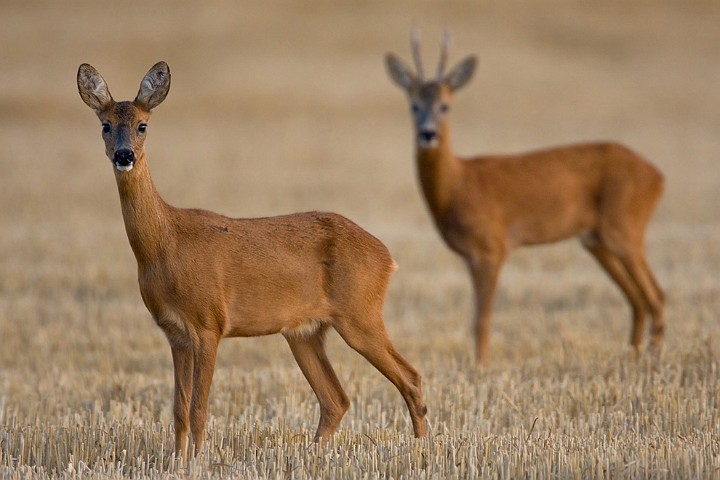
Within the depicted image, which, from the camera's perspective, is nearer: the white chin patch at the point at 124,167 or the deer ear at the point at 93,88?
the white chin patch at the point at 124,167

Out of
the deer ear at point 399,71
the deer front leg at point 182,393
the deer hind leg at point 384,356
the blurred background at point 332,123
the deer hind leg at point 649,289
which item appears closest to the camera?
the deer front leg at point 182,393

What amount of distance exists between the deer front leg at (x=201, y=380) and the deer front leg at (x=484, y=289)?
15.3 ft

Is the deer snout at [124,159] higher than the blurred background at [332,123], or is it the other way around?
the blurred background at [332,123]

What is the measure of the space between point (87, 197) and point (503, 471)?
17426 mm

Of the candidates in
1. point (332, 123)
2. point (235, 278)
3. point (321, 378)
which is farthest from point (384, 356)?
point (332, 123)

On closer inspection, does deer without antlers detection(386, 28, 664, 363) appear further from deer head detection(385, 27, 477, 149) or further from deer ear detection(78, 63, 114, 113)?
deer ear detection(78, 63, 114, 113)

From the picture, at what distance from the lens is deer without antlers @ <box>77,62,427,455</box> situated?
6.97 metres

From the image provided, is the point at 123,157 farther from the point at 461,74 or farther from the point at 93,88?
the point at 461,74

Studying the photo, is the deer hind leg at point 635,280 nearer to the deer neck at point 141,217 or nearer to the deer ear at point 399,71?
the deer ear at point 399,71

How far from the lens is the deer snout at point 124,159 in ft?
22.2

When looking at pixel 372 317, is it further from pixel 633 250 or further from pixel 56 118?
pixel 56 118

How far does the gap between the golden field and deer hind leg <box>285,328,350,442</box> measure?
0.24 metres

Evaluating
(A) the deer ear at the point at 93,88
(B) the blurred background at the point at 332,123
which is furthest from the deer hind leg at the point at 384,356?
(B) the blurred background at the point at 332,123

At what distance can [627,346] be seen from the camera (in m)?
10.9
